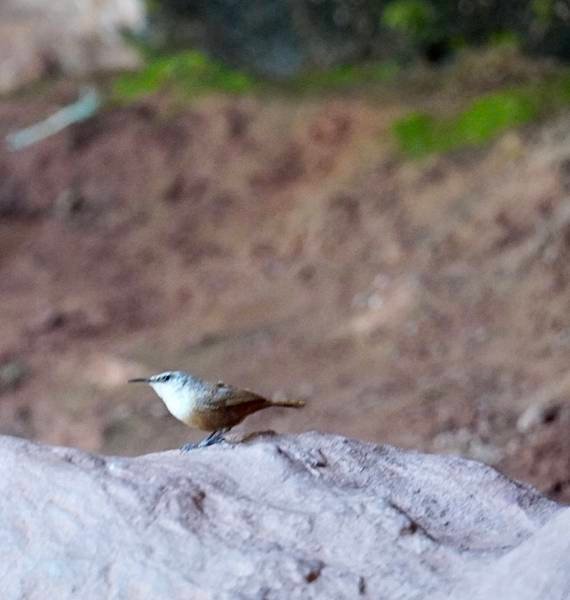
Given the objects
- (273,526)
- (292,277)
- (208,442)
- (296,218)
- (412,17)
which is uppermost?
(273,526)

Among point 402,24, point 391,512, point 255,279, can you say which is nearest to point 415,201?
point 255,279

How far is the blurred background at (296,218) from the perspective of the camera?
6914 mm

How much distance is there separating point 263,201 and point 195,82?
6.18 feet

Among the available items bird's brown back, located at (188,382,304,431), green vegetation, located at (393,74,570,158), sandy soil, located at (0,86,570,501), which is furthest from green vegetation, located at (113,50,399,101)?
bird's brown back, located at (188,382,304,431)

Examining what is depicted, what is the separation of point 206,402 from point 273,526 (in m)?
0.82

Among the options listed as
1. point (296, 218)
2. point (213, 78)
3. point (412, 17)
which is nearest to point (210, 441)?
point (296, 218)

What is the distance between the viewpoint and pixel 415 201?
908cm

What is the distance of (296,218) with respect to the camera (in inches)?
380

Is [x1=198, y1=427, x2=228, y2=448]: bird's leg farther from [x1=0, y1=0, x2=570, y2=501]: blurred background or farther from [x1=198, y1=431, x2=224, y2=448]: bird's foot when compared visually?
[x1=0, y1=0, x2=570, y2=501]: blurred background

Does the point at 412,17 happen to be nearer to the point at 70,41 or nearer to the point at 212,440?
the point at 70,41

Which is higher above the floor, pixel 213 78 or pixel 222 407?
pixel 222 407

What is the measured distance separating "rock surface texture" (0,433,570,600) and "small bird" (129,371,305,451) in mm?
307

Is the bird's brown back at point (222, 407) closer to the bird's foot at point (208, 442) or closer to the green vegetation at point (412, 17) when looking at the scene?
the bird's foot at point (208, 442)

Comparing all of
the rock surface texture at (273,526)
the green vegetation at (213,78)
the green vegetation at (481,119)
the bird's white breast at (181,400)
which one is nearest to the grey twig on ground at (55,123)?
the green vegetation at (213,78)
